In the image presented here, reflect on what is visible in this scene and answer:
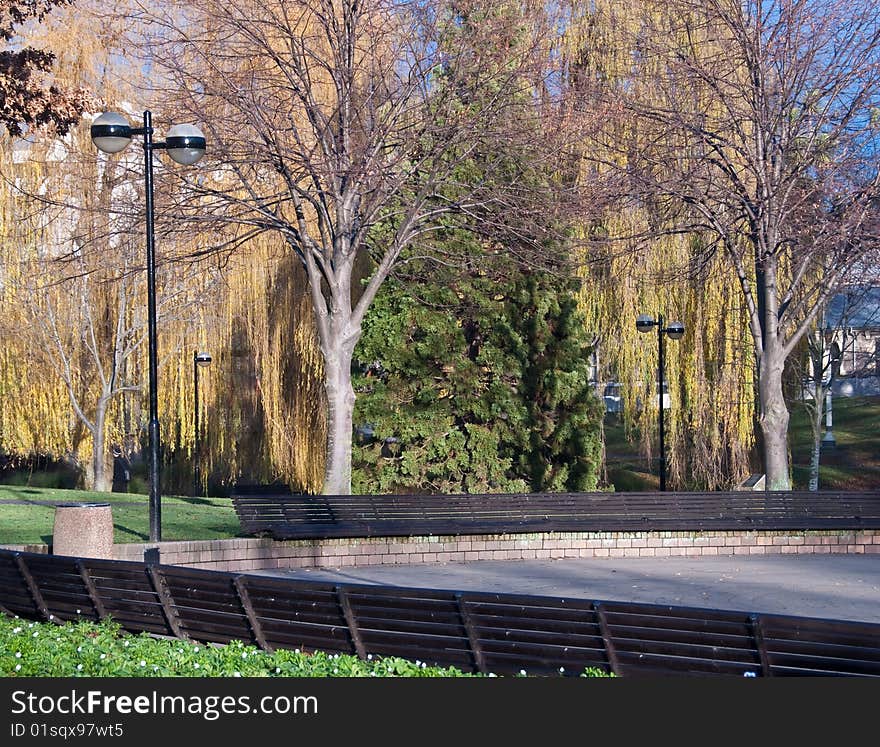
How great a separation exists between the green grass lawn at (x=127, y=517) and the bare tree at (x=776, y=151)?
963cm

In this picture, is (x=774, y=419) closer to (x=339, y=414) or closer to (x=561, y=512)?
(x=561, y=512)

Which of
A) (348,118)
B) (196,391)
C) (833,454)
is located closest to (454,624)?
(348,118)

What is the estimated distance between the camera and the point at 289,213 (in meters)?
27.8

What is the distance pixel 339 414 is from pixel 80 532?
704 centimetres

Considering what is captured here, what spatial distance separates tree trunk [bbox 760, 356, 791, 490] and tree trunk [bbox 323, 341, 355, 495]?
24.2 feet

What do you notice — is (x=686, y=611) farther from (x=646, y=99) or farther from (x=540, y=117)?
(x=646, y=99)

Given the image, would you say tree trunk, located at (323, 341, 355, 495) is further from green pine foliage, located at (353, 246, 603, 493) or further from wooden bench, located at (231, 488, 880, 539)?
green pine foliage, located at (353, 246, 603, 493)

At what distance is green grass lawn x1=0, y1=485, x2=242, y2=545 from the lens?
1731cm

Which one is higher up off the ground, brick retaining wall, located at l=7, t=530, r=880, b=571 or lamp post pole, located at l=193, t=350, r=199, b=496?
lamp post pole, located at l=193, t=350, r=199, b=496

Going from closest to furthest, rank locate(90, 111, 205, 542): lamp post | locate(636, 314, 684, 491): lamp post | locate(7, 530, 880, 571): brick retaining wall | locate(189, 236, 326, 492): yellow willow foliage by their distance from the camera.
Result: locate(90, 111, 205, 542): lamp post
locate(7, 530, 880, 571): brick retaining wall
locate(636, 314, 684, 491): lamp post
locate(189, 236, 326, 492): yellow willow foliage

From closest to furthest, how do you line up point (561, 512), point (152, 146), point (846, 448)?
point (152, 146), point (561, 512), point (846, 448)

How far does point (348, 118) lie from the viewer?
20.7m

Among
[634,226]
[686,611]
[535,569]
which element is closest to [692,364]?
[634,226]

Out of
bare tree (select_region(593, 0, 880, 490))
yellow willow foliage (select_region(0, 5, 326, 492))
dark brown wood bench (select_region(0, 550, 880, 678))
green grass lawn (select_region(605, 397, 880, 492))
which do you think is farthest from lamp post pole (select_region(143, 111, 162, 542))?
green grass lawn (select_region(605, 397, 880, 492))
